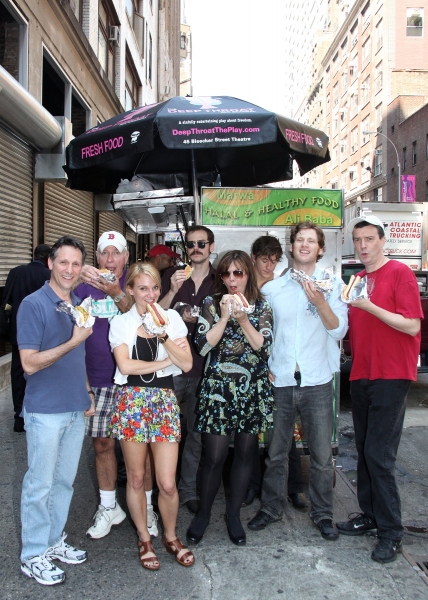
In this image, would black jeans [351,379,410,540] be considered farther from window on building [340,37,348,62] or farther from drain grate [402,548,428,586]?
window on building [340,37,348,62]

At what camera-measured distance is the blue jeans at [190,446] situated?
3994 millimetres

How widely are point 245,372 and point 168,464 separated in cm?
76

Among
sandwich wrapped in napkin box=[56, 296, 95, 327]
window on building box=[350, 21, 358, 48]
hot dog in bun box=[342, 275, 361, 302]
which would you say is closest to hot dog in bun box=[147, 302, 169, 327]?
sandwich wrapped in napkin box=[56, 296, 95, 327]

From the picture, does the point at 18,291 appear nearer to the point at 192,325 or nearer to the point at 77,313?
the point at 192,325

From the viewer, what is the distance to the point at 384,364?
3.35 metres

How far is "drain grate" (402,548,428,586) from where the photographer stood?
3072 mm

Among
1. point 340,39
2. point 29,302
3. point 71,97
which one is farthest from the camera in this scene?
point 340,39

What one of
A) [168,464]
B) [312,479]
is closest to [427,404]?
[312,479]

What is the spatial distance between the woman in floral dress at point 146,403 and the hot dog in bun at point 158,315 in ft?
0.24

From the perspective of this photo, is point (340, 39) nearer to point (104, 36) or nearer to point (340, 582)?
point (104, 36)

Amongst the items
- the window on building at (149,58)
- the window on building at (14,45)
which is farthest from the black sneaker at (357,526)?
the window on building at (149,58)

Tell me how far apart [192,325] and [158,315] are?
1115 millimetres

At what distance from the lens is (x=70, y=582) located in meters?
2.97

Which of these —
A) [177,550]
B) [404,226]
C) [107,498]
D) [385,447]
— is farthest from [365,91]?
[177,550]
